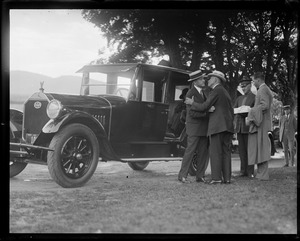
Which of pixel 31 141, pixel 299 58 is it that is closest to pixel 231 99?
pixel 299 58

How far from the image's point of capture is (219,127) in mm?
5848

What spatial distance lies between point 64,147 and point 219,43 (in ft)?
7.95

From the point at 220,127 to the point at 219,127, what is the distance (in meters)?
0.02

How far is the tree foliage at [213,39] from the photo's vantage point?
4.61 m

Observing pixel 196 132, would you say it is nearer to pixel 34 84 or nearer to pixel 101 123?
pixel 101 123

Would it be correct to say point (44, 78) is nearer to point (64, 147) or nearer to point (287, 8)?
point (64, 147)

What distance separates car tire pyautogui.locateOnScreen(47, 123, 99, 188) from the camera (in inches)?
203

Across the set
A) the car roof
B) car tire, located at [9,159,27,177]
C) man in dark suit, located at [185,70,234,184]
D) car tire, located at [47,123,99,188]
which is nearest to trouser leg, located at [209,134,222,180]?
man in dark suit, located at [185,70,234,184]

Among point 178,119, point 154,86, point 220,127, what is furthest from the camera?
point 178,119

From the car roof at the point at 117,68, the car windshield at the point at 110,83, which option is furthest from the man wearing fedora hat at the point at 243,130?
the car windshield at the point at 110,83

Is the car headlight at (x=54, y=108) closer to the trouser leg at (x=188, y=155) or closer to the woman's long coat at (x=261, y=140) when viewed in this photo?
the trouser leg at (x=188, y=155)

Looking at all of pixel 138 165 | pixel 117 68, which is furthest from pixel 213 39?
pixel 138 165

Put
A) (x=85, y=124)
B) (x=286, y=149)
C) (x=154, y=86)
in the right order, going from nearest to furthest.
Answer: (x=85, y=124), (x=286, y=149), (x=154, y=86)

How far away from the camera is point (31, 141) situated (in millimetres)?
5551
